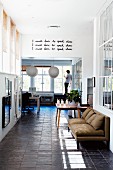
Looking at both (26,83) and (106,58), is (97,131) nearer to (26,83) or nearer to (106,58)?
(106,58)

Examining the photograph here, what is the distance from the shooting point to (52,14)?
27.6ft

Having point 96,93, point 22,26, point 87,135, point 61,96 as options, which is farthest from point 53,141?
point 61,96

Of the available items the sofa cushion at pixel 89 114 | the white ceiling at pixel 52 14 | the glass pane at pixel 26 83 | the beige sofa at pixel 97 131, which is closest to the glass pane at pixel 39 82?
the glass pane at pixel 26 83

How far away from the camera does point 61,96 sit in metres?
18.1

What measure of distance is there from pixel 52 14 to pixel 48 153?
4.49m

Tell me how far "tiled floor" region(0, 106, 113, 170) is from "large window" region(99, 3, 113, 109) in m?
1.28

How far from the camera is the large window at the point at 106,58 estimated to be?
6.60 meters

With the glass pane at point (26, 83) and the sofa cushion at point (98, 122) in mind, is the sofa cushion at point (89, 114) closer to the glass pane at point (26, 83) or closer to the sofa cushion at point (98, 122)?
the sofa cushion at point (98, 122)

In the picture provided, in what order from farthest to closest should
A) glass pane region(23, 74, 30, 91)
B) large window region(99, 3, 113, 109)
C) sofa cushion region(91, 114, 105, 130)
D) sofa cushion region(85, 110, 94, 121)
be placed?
1. glass pane region(23, 74, 30, 91)
2. sofa cushion region(85, 110, 94, 121)
3. large window region(99, 3, 113, 109)
4. sofa cushion region(91, 114, 105, 130)

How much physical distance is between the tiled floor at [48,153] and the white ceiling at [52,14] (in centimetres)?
347

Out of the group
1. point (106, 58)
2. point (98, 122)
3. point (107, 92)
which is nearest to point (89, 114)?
point (107, 92)

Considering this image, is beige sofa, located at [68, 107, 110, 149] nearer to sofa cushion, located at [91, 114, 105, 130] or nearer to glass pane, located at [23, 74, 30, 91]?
sofa cushion, located at [91, 114, 105, 130]

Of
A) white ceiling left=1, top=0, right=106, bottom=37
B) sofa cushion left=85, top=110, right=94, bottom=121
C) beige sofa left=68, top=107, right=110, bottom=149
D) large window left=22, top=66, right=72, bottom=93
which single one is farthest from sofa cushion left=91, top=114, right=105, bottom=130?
large window left=22, top=66, right=72, bottom=93

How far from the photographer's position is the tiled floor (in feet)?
15.7
